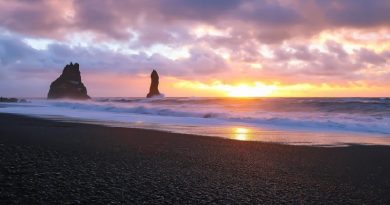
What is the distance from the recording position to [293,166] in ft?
21.5

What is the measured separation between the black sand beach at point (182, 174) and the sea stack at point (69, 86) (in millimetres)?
116688

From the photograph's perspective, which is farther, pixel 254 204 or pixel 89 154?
pixel 89 154

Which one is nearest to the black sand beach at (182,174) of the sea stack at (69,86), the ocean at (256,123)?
the ocean at (256,123)

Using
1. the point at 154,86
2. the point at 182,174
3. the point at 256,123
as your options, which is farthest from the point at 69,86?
the point at 182,174

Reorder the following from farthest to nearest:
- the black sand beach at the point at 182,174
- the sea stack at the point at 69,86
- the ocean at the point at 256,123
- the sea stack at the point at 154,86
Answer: the sea stack at the point at 69,86 < the sea stack at the point at 154,86 < the ocean at the point at 256,123 < the black sand beach at the point at 182,174

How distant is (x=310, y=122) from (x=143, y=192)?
16.4 metres

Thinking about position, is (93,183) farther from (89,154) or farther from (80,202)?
(89,154)

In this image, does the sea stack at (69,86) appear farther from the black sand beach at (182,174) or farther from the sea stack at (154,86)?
the black sand beach at (182,174)

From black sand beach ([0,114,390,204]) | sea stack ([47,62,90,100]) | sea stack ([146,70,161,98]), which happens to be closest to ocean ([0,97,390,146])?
black sand beach ([0,114,390,204])

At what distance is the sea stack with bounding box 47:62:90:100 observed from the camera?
119875mm

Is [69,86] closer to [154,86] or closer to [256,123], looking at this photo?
[154,86]

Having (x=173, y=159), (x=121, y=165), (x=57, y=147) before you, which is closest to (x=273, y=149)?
(x=173, y=159)

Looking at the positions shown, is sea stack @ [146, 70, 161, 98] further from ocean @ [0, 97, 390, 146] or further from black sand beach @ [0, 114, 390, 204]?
black sand beach @ [0, 114, 390, 204]

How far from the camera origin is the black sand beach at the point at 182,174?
13.4 feet
